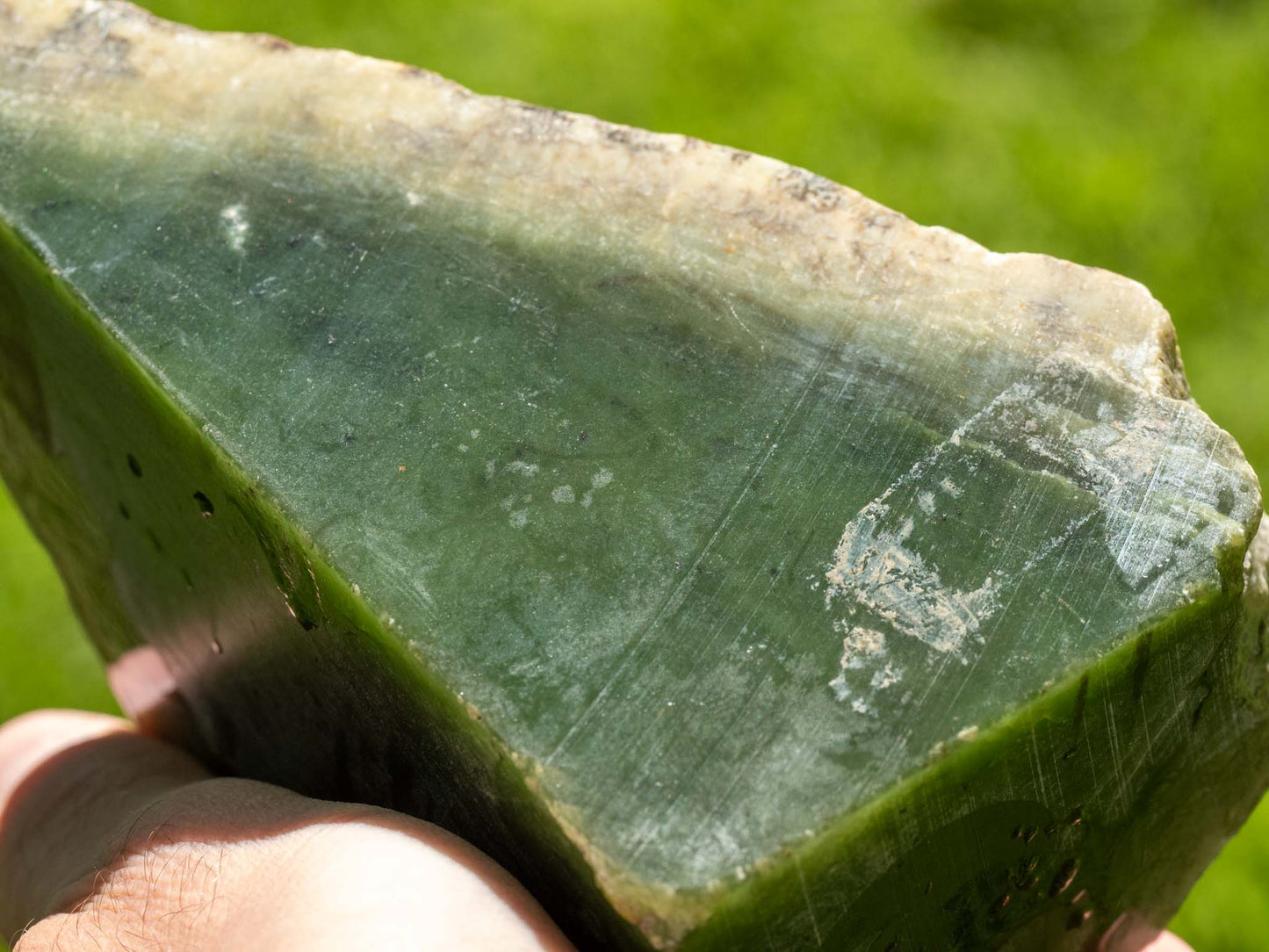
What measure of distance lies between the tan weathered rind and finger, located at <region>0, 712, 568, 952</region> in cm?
52

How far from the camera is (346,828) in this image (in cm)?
95

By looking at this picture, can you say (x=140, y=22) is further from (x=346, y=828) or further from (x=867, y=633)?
(x=867, y=633)

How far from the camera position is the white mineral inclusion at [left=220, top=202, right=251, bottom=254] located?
1.14m

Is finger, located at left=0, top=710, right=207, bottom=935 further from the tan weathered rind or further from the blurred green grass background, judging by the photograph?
the blurred green grass background

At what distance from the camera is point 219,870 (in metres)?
1.02

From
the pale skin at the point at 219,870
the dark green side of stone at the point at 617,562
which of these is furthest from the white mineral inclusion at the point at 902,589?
the pale skin at the point at 219,870

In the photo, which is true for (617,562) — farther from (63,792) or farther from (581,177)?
(63,792)

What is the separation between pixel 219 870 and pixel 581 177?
668 mm

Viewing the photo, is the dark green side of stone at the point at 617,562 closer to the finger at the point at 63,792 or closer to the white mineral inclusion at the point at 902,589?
the white mineral inclusion at the point at 902,589

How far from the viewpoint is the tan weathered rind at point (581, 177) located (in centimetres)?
107

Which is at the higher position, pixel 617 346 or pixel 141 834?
pixel 617 346

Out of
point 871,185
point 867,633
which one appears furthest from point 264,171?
point 871,185

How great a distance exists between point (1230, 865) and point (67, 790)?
1666 millimetres

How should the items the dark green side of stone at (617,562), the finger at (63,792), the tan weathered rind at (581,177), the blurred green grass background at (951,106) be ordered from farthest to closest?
the blurred green grass background at (951,106)
the finger at (63,792)
the tan weathered rind at (581,177)
the dark green side of stone at (617,562)
